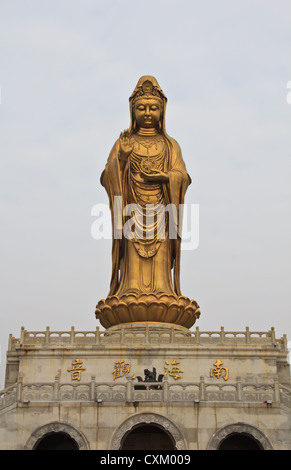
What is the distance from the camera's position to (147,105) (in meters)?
24.8

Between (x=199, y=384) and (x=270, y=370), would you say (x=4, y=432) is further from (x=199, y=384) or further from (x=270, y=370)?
(x=270, y=370)

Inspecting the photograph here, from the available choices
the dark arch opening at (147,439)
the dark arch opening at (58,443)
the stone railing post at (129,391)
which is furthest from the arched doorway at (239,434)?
the dark arch opening at (58,443)

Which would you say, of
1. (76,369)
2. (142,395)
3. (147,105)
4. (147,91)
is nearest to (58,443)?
(76,369)

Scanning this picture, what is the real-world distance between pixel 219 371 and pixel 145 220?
568 cm

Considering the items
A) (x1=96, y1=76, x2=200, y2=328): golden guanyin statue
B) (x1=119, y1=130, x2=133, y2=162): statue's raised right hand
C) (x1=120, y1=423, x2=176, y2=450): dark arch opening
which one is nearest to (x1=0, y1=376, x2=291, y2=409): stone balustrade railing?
(x1=120, y1=423, x2=176, y2=450): dark arch opening

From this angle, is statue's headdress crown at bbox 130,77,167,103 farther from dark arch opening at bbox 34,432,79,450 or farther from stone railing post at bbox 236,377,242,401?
dark arch opening at bbox 34,432,79,450

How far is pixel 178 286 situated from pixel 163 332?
2436mm

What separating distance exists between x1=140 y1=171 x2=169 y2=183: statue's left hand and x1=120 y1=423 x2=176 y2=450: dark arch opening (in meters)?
8.09

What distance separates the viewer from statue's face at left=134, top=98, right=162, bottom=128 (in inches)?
975

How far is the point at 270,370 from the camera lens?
64.9 ft

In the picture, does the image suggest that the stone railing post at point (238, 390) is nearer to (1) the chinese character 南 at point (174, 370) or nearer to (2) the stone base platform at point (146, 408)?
(2) the stone base platform at point (146, 408)

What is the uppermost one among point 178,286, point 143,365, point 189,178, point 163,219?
point 189,178

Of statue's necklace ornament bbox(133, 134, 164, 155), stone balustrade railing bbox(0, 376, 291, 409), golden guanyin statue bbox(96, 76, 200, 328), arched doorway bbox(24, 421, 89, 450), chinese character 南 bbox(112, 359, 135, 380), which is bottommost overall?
arched doorway bbox(24, 421, 89, 450)

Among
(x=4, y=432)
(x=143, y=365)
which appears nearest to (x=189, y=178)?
(x=143, y=365)
